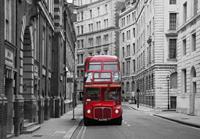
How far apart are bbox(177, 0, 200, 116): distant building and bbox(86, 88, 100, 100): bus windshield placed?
41.0ft

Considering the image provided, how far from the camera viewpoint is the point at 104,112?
27.4 metres

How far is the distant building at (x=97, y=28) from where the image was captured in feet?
353

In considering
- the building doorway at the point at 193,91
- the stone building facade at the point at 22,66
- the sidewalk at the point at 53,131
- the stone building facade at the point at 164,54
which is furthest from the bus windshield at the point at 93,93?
the stone building facade at the point at 164,54

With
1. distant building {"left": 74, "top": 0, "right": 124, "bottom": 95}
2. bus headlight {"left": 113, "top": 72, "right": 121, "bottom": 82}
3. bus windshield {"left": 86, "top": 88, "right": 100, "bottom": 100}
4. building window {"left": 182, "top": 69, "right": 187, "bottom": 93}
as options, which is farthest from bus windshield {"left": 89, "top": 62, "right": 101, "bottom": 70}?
distant building {"left": 74, "top": 0, "right": 124, "bottom": 95}

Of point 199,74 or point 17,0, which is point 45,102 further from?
point 199,74

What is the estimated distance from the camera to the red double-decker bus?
90.1ft

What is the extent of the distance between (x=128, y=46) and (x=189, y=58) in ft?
195

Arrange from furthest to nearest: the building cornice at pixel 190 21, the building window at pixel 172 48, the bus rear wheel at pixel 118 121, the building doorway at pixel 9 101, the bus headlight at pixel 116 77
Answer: the building window at pixel 172 48 < the building cornice at pixel 190 21 < the bus rear wheel at pixel 118 121 < the bus headlight at pixel 116 77 < the building doorway at pixel 9 101

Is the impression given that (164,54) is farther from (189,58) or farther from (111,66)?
(111,66)

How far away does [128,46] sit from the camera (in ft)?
328

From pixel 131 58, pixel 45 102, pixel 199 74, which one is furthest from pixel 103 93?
pixel 131 58

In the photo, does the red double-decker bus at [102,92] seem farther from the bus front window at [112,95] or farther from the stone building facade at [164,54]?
the stone building facade at [164,54]

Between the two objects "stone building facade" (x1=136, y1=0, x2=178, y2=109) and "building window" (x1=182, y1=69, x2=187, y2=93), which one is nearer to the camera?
"building window" (x1=182, y1=69, x2=187, y2=93)

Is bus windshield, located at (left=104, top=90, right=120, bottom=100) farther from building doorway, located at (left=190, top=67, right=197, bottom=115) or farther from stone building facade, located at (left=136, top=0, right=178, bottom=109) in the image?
stone building facade, located at (left=136, top=0, right=178, bottom=109)
